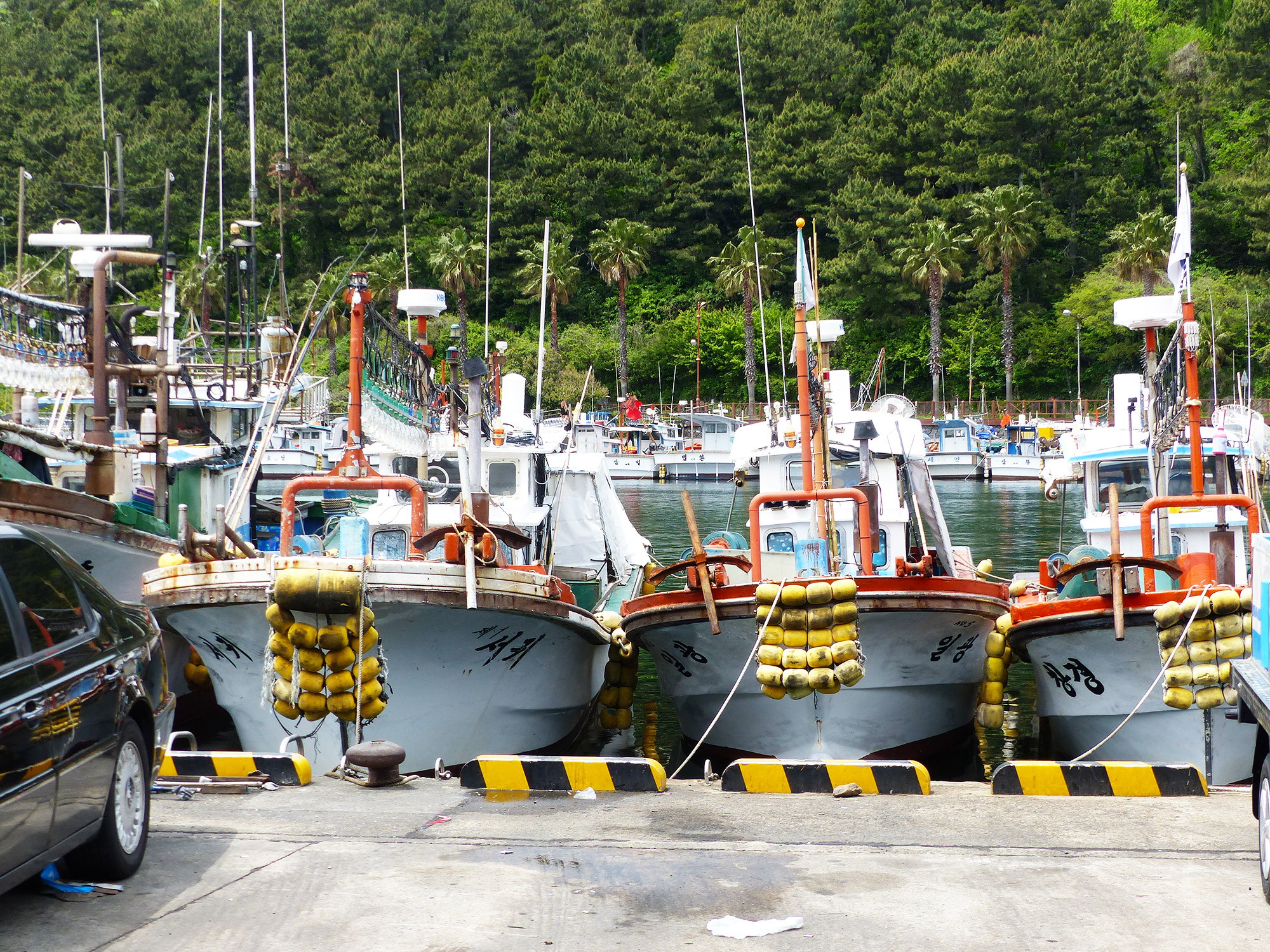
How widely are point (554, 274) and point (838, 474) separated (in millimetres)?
48869

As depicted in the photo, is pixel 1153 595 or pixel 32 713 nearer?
pixel 32 713

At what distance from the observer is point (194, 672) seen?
585 inches

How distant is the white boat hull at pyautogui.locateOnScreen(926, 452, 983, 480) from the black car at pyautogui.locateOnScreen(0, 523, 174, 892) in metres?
56.0

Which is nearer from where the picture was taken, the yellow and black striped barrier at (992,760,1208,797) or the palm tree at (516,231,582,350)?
the yellow and black striped barrier at (992,760,1208,797)

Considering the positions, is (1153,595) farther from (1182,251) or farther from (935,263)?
(935,263)

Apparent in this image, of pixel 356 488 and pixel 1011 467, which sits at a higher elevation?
pixel 356 488

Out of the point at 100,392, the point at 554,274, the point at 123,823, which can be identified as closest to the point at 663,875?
the point at 123,823

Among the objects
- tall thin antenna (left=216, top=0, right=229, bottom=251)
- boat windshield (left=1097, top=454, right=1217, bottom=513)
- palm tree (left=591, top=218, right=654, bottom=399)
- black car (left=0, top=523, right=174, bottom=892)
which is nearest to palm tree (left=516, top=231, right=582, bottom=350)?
palm tree (left=591, top=218, right=654, bottom=399)

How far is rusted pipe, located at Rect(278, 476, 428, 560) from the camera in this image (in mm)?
10328

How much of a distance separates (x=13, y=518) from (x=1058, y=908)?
967cm

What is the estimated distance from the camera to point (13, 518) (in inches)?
462

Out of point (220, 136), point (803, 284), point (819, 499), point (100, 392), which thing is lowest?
point (819, 499)

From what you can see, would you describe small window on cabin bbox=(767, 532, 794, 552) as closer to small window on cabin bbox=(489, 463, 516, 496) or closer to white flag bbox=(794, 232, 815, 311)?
white flag bbox=(794, 232, 815, 311)

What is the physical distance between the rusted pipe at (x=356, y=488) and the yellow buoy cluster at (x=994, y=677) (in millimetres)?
5875
